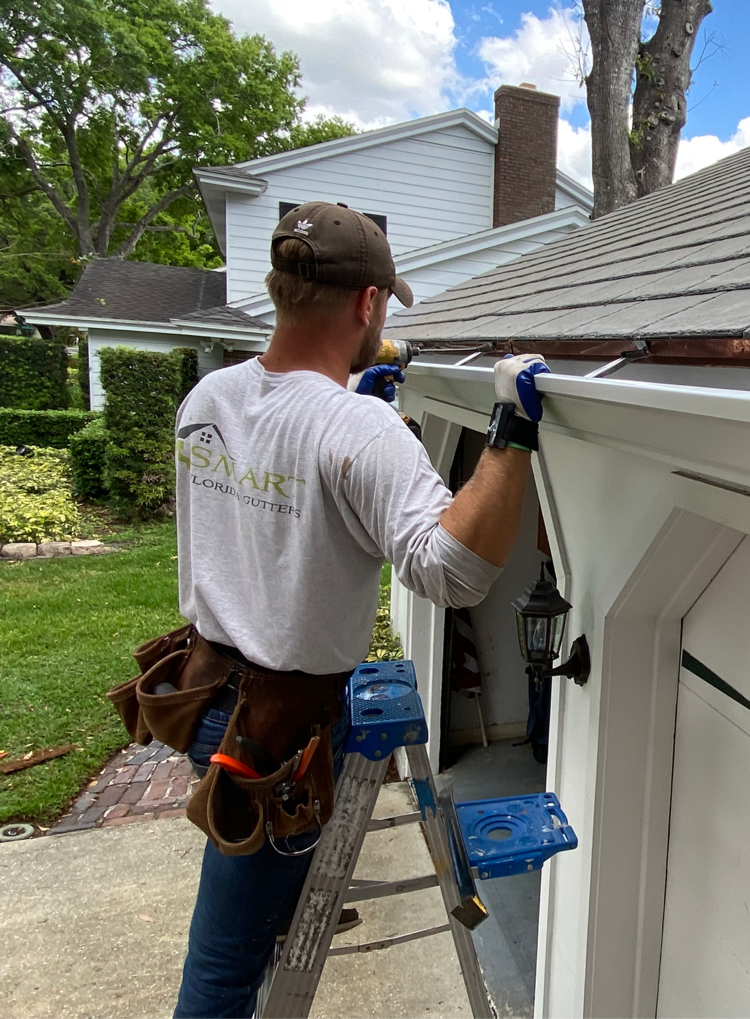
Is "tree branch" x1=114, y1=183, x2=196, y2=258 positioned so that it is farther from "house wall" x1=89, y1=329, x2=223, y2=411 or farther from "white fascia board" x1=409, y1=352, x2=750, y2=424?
"white fascia board" x1=409, y1=352, x2=750, y2=424

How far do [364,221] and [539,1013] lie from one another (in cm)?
258

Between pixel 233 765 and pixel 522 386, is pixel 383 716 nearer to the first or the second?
pixel 233 765

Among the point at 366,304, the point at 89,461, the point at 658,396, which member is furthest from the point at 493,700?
the point at 89,461

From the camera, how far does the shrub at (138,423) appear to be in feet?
32.2

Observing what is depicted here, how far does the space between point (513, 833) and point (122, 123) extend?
86.9 ft

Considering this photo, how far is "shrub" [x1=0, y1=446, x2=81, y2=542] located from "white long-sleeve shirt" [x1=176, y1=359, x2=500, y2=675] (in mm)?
8778

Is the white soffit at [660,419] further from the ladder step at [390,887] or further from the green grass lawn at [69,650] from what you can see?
the green grass lawn at [69,650]

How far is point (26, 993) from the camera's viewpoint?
109 inches

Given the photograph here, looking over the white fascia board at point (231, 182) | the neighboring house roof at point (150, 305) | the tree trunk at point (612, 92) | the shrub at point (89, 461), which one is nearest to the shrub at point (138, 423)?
the shrub at point (89, 461)

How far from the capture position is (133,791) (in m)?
4.28

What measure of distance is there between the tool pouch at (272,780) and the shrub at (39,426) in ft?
45.0

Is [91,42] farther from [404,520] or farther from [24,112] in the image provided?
[404,520]

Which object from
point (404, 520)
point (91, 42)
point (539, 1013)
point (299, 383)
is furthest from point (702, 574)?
point (91, 42)

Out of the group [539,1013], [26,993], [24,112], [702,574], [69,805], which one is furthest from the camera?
[24,112]
